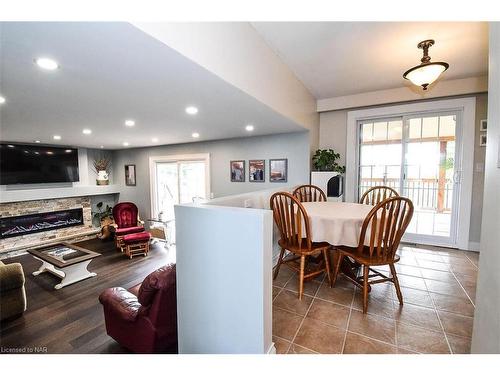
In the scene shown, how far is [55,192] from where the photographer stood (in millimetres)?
4816

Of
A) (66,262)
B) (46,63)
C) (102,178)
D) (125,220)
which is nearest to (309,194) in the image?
(46,63)

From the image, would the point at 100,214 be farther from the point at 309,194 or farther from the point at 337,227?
the point at 337,227

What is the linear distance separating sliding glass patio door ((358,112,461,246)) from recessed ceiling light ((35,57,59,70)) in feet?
13.7

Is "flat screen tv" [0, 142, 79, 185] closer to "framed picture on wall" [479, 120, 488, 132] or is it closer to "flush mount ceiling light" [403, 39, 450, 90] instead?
"flush mount ceiling light" [403, 39, 450, 90]

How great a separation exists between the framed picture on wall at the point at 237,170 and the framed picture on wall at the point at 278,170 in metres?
0.59

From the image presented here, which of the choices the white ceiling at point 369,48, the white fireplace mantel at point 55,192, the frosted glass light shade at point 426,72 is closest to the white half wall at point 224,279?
the white ceiling at point 369,48

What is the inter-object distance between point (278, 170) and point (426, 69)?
2.35 meters

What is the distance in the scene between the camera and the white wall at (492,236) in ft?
3.08

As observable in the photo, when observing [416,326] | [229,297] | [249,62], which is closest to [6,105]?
[249,62]

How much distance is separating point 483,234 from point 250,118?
2333 millimetres

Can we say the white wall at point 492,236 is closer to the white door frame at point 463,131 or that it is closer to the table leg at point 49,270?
the white door frame at point 463,131

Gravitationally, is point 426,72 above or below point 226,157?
above

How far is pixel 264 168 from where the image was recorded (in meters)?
4.11

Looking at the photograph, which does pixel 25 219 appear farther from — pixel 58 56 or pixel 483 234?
pixel 483 234
